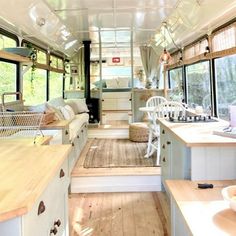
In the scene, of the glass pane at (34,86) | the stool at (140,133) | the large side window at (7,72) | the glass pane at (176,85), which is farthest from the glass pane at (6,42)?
the glass pane at (176,85)

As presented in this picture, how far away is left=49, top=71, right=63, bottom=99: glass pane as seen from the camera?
633cm

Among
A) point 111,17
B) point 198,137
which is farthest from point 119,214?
point 111,17

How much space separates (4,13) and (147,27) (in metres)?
3.72

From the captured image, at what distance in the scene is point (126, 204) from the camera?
125 inches

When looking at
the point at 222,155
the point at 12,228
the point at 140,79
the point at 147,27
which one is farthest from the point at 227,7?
the point at 140,79

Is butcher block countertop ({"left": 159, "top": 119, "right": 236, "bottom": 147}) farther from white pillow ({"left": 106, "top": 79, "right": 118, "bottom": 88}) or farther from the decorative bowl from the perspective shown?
white pillow ({"left": 106, "top": 79, "right": 118, "bottom": 88})

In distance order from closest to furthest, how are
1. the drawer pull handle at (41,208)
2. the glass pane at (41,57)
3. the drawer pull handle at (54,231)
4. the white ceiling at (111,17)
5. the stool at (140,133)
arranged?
the drawer pull handle at (41,208)
the drawer pull handle at (54,231)
the white ceiling at (111,17)
the glass pane at (41,57)
the stool at (140,133)

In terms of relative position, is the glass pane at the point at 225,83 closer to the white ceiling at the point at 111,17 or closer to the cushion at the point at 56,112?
the white ceiling at the point at 111,17

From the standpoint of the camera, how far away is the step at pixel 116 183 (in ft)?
11.7

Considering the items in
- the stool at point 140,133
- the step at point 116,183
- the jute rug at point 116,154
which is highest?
the stool at point 140,133

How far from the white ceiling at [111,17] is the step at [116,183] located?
198 cm

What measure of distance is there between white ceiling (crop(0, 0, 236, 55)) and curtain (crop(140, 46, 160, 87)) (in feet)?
4.33

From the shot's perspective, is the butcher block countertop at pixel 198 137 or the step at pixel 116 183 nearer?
the butcher block countertop at pixel 198 137

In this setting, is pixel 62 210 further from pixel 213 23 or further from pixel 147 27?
pixel 147 27
